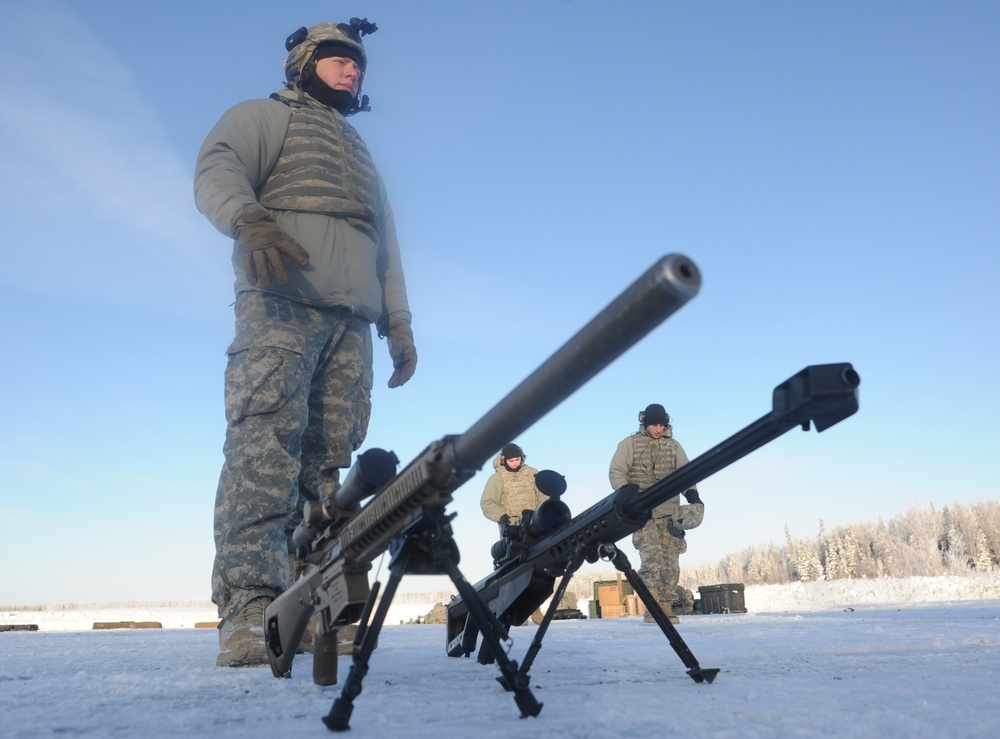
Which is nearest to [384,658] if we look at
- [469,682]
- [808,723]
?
[469,682]

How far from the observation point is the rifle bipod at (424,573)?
5.96ft

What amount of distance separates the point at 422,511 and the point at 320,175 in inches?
102

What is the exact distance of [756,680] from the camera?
265 centimetres

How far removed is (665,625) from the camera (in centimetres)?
262

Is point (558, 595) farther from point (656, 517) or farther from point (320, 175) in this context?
point (656, 517)

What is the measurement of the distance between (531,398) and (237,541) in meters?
2.36

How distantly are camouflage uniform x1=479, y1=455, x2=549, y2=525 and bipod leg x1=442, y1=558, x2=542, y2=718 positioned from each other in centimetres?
869

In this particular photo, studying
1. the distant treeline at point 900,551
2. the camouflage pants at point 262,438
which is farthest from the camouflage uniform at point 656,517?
the distant treeline at point 900,551

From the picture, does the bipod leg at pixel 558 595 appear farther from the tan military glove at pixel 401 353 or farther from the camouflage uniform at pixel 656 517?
the camouflage uniform at pixel 656 517

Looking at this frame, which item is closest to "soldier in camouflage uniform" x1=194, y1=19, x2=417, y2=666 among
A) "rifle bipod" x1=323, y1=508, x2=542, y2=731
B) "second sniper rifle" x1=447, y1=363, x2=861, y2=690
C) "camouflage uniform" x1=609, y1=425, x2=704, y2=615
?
"second sniper rifle" x1=447, y1=363, x2=861, y2=690

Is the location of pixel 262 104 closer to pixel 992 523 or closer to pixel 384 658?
pixel 384 658

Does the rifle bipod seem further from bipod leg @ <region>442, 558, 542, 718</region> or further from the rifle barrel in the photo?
the rifle barrel

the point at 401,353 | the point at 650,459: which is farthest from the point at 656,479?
the point at 401,353

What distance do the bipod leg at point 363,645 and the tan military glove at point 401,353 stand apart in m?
2.43
